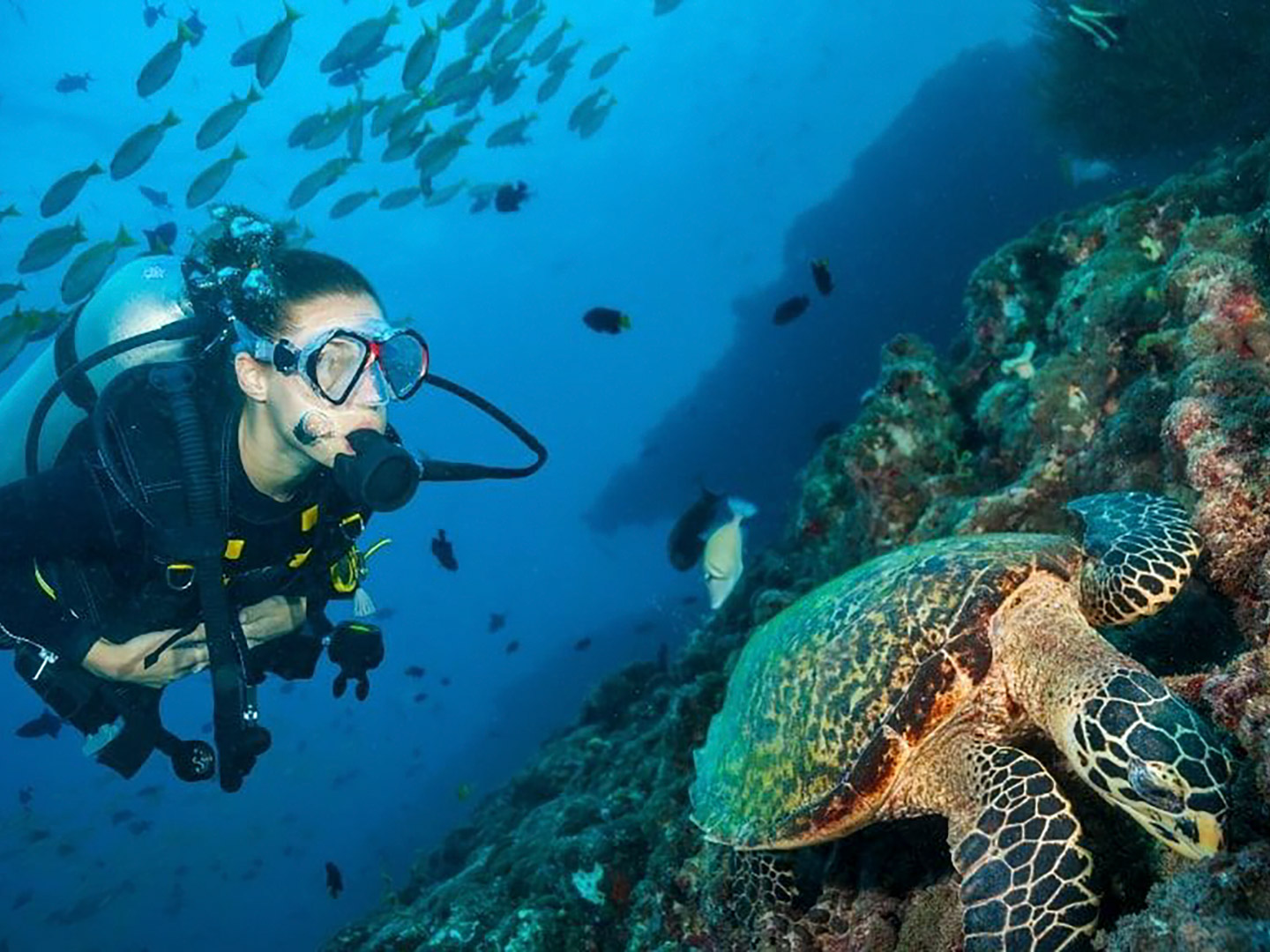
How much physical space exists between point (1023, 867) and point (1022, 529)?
97.5 inches

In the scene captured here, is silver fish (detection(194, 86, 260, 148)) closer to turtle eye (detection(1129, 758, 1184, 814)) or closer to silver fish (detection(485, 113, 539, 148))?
silver fish (detection(485, 113, 539, 148))

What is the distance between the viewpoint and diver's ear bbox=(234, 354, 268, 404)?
383 centimetres

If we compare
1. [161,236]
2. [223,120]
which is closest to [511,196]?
[161,236]

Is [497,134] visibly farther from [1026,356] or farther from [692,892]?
[692,892]

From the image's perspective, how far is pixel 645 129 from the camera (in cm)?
5350

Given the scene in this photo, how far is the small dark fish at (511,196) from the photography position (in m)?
9.44

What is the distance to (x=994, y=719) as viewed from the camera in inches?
105

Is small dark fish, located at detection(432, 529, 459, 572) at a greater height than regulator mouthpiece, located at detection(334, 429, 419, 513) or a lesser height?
lesser

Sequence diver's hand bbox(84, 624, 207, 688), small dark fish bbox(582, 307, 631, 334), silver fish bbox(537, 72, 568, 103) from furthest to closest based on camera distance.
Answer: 1. silver fish bbox(537, 72, 568, 103)
2. small dark fish bbox(582, 307, 631, 334)
3. diver's hand bbox(84, 624, 207, 688)

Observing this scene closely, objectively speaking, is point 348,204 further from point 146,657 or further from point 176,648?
point 146,657

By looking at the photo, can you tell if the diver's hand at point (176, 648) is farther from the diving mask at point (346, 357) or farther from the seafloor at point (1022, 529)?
the seafloor at point (1022, 529)

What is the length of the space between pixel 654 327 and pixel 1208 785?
7368 cm

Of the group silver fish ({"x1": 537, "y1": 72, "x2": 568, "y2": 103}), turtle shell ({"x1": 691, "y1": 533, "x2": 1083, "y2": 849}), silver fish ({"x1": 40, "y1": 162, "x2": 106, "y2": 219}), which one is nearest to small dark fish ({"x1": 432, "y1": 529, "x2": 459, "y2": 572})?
turtle shell ({"x1": 691, "y1": 533, "x2": 1083, "y2": 849})

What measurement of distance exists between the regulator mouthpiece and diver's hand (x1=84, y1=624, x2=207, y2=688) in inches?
54.4
